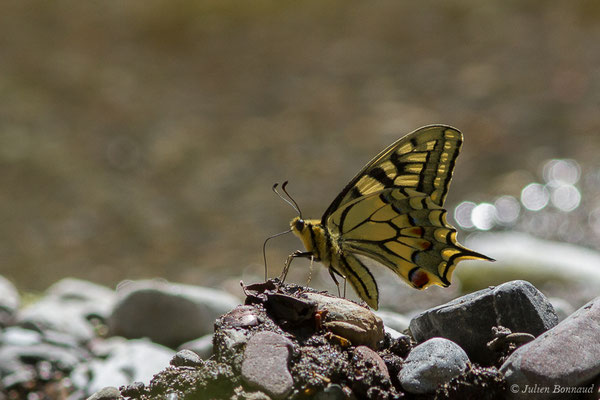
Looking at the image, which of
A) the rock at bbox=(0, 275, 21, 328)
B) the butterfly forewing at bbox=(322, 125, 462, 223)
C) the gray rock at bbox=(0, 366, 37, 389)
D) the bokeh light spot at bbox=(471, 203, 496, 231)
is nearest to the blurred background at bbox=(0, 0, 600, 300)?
the bokeh light spot at bbox=(471, 203, 496, 231)

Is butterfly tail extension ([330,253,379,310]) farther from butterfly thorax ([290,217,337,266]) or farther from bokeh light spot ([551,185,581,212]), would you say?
bokeh light spot ([551,185,581,212])

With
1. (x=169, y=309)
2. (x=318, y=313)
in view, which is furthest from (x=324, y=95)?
(x=318, y=313)

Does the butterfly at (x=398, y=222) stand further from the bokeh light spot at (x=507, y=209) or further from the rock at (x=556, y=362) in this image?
the bokeh light spot at (x=507, y=209)

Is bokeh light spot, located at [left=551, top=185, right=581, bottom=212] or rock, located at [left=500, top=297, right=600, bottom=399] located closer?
rock, located at [left=500, top=297, right=600, bottom=399]

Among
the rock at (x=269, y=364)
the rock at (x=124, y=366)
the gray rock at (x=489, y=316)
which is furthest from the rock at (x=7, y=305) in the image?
the gray rock at (x=489, y=316)

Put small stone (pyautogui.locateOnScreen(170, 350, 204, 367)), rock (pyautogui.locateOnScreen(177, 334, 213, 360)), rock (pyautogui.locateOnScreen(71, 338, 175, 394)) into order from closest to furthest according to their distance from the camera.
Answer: small stone (pyautogui.locateOnScreen(170, 350, 204, 367))
rock (pyautogui.locateOnScreen(71, 338, 175, 394))
rock (pyautogui.locateOnScreen(177, 334, 213, 360))

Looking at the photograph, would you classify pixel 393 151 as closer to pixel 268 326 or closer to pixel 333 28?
pixel 268 326
